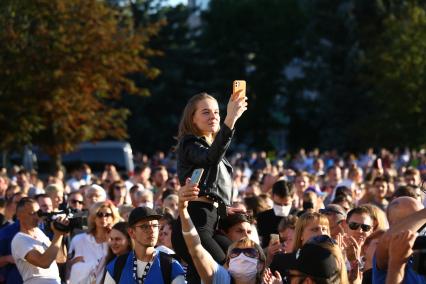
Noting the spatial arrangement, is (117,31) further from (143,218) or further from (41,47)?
(143,218)

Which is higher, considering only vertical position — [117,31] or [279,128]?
[117,31]

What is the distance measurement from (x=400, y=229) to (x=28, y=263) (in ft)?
18.8

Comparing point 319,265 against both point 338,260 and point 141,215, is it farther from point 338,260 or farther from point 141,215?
point 141,215

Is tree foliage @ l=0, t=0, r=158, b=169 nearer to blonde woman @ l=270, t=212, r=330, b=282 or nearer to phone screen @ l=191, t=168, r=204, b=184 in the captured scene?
blonde woman @ l=270, t=212, r=330, b=282

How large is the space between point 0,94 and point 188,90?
2765 centimetres

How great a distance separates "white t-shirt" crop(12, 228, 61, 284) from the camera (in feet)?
35.8

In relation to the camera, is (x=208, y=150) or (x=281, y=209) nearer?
(x=208, y=150)

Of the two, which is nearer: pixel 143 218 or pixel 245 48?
pixel 143 218

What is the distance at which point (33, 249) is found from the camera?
1085 centimetres

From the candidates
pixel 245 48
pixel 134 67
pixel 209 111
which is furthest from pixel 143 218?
pixel 245 48

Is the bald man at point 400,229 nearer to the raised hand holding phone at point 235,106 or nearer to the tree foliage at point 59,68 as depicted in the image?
the raised hand holding phone at point 235,106

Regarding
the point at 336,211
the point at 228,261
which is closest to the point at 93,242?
the point at 336,211

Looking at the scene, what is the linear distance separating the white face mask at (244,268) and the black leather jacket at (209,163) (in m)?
0.68

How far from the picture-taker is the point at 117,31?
34781mm
